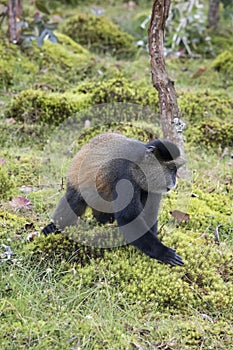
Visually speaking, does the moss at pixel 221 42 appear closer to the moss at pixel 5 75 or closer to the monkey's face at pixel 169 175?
the moss at pixel 5 75

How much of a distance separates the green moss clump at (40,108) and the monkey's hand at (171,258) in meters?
2.88

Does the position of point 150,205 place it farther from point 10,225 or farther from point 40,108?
point 40,108

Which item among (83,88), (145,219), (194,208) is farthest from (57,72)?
(145,219)

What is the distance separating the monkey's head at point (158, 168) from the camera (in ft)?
11.5

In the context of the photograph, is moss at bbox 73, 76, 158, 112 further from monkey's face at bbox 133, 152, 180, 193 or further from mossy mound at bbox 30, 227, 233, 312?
monkey's face at bbox 133, 152, 180, 193

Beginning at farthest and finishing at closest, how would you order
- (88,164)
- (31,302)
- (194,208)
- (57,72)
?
(57,72) → (194,208) → (88,164) → (31,302)

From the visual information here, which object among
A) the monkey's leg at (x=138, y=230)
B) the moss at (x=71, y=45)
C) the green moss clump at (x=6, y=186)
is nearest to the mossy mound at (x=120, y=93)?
the moss at (x=71, y=45)

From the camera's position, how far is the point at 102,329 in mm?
3104

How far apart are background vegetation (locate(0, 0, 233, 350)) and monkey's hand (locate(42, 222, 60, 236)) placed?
0.08 meters

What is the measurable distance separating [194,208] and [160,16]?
158cm

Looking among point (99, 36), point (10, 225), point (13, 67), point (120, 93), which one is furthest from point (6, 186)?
point (99, 36)

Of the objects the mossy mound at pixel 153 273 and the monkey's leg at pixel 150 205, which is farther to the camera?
the monkey's leg at pixel 150 205

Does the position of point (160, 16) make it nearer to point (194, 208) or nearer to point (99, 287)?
point (194, 208)

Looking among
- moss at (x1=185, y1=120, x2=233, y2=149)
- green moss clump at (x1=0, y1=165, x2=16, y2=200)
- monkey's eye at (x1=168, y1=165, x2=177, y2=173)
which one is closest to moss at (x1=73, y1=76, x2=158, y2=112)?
moss at (x1=185, y1=120, x2=233, y2=149)
